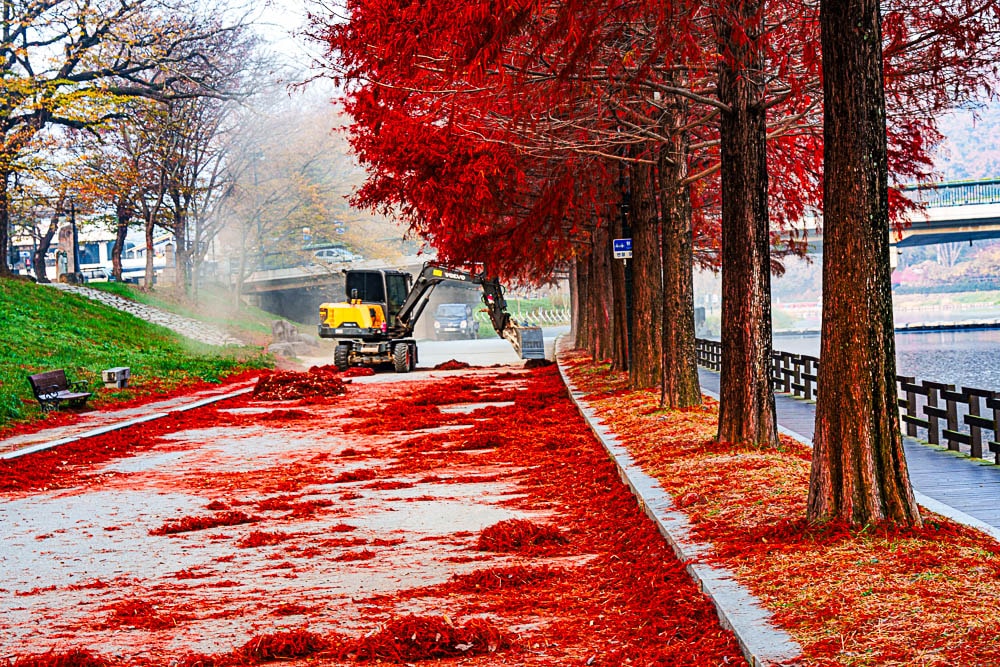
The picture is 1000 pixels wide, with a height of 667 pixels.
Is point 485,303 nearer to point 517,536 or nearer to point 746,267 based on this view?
point 746,267

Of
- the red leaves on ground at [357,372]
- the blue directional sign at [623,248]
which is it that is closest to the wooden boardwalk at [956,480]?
the blue directional sign at [623,248]

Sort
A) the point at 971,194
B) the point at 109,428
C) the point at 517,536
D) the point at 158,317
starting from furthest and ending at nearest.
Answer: the point at 971,194 < the point at 158,317 < the point at 109,428 < the point at 517,536

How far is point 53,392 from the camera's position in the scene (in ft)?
78.2

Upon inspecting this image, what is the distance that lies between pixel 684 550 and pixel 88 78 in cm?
3149

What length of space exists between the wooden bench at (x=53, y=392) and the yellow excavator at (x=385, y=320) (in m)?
14.9

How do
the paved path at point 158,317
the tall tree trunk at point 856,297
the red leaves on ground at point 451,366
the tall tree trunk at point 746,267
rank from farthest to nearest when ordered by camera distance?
the paved path at point 158,317, the red leaves on ground at point 451,366, the tall tree trunk at point 746,267, the tall tree trunk at point 856,297

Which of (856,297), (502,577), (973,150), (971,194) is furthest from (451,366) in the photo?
(973,150)

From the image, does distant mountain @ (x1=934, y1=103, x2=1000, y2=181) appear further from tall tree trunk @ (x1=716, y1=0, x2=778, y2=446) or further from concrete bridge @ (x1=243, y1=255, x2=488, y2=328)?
tall tree trunk @ (x1=716, y1=0, x2=778, y2=446)

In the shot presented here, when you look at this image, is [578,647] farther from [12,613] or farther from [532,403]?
[532,403]

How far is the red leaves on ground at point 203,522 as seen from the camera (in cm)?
1142

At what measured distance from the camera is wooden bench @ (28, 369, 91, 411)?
23344 mm

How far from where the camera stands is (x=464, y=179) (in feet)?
66.7

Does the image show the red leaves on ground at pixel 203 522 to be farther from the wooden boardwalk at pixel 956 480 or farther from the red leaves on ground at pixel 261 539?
the wooden boardwalk at pixel 956 480

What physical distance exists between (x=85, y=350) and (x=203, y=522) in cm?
2388
